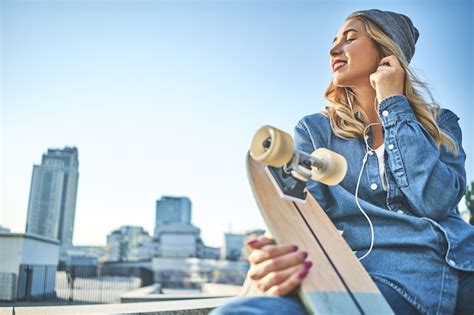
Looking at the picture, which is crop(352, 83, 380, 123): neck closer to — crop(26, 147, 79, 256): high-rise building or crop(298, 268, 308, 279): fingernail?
crop(298, 268, 308, 279): fingernail

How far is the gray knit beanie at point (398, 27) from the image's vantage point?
1.49m

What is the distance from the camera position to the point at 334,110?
1516 millimetres

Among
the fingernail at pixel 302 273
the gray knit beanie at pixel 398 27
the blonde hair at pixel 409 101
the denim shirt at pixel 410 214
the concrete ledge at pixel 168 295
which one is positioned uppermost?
the gray knit beanie at pixel 398 27

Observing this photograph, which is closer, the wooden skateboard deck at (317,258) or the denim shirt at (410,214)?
the wooden skateboard deck at (317,258)

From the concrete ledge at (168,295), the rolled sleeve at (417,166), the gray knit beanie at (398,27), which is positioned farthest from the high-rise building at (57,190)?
the rolled sleeve at (417,166)

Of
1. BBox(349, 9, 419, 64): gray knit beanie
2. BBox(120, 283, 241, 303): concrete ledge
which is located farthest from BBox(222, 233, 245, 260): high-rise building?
BBox(349, 9, 419, 64): gray knit beanie

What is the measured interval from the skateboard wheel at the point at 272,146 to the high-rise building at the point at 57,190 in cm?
3612

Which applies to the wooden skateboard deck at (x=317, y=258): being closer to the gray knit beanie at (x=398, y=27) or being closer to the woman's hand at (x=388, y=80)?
the woman's hand at (x=388, y=80)

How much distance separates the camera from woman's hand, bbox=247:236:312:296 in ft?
2.81

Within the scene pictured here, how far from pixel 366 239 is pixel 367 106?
1.65 ft

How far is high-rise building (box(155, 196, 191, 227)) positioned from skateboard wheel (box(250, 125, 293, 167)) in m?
97.0

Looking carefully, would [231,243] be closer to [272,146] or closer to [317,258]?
[317,258]

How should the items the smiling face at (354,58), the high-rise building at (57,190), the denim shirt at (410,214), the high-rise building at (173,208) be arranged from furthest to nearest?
the high-rise building at (173,208), the high-rise building at (57,190), the smiling face at (354,58), the denim shirt at (410,214)

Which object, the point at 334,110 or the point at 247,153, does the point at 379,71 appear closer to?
the point at 334,110
